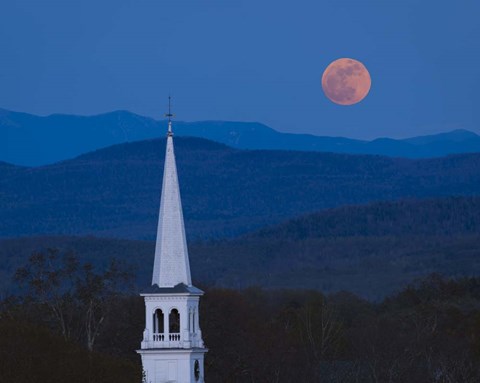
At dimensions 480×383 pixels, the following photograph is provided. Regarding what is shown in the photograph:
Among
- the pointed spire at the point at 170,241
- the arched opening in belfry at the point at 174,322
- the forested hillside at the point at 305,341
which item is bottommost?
the forested hillside at the point at 305,341

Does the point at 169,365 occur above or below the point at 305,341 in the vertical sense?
above

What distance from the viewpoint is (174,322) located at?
57906 millimetres

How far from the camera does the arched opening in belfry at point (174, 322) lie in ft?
189

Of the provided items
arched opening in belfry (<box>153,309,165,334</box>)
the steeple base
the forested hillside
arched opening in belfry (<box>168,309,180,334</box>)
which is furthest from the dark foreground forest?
the steeple base

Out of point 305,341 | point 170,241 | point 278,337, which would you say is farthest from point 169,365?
point 305,341

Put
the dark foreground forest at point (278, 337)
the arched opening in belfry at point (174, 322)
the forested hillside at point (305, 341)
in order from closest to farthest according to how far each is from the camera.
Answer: the arched opening in belfry at point (174, 322) → the forested hillside at point (305, 341) → the dark foreground forest at point (278, 337)

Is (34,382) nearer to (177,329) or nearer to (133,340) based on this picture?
(177,329)

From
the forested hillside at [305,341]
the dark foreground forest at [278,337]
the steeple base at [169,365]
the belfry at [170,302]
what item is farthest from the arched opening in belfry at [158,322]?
the dark foreground forest at [278,337]

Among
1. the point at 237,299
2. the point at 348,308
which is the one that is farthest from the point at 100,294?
the point at 348,308

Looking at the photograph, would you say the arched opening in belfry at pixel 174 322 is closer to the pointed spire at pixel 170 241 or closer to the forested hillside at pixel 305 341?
the pointed spire at pixel 170 241

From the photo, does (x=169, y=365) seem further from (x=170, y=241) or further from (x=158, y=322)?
(x=170, y=241)

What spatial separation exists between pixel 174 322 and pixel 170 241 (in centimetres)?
305

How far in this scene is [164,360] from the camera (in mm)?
56656

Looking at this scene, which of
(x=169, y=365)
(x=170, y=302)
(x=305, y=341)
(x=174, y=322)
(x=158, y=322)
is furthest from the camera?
(x=305, y=341)
